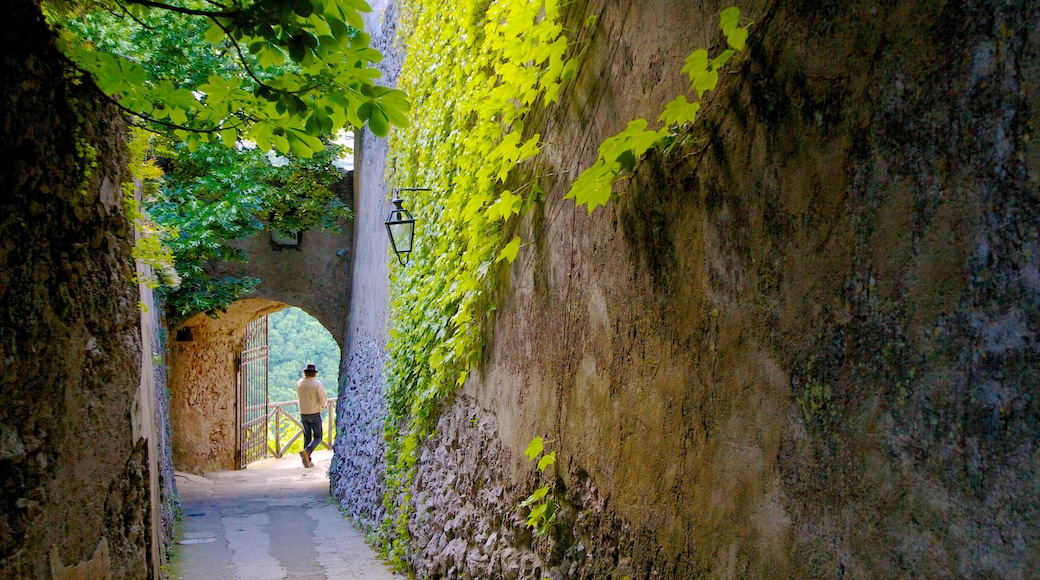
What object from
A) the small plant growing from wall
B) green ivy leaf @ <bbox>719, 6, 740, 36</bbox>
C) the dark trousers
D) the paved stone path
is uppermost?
green ivy leaf @ <bbox>719, 6, 740, 36</bbox>

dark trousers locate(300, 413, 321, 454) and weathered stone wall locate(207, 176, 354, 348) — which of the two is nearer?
weathered stone wall locate(207, 176, 354, 348)

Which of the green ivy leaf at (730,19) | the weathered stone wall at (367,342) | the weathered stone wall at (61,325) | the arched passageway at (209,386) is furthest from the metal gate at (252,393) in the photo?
the green ivy leaf at (730,19)

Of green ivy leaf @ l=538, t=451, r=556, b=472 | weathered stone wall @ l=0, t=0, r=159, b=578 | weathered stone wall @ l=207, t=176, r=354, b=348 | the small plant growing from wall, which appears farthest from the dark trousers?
green ivy leaf @ l=538, t=451, r=556, b=472

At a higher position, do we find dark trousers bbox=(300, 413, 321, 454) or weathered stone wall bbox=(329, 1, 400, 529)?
→ weathered stone wall bbox=(329, 1, 400, 529)

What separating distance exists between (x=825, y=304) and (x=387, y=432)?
15.2 feet

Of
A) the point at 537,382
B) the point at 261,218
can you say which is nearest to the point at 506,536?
the point at 537,382

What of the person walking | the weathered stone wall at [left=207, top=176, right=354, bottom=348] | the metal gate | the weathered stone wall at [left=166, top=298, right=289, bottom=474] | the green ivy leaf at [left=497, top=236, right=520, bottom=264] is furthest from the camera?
the metal gate

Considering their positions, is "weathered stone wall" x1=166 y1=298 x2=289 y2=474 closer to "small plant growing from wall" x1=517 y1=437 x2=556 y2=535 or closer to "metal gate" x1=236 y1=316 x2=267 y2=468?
"metal gate" x1=236 y1=316 x2=267 y2=468

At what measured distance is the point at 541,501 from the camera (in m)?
2.63

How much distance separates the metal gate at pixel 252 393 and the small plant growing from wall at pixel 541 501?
10.2m

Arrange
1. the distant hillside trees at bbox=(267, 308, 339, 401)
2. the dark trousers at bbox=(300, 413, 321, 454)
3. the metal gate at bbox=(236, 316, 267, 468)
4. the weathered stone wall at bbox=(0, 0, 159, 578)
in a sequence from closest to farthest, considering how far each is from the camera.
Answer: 1. the weathered stone wall at bbox=(0, 0, 159, 578)
2. the dark trousers at bbox=(300, 413, 321, 454)
3. the metal gate at bbox=(236, 316, 267, 468)
4. the distant hillside trees at bbox=(267, 308, 339, 401)

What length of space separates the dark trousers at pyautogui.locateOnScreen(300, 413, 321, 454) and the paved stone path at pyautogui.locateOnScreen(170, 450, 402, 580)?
3.48ft

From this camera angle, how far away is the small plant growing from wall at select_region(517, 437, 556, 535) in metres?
2.54

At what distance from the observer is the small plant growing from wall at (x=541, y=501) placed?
2543 millimetres
